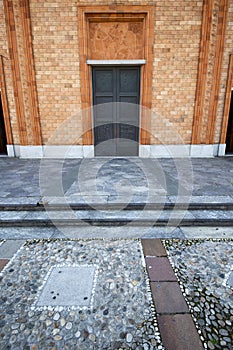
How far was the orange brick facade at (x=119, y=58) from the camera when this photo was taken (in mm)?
5941

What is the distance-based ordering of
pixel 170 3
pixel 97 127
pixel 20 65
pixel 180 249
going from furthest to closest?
pixel 97 127, pixel 20 65, pixel 170 3, pixel 180 249

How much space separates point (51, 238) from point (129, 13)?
6.31m

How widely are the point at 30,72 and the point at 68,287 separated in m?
6.19

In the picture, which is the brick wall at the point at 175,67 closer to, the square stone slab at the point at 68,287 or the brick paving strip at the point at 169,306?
the brick paving strip at the point at 169,306

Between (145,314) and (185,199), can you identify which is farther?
(185,199)

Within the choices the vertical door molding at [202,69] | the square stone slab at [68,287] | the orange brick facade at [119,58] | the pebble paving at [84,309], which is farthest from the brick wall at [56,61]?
the square stone slab at [68,287]

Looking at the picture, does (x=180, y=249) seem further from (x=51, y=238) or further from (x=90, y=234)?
(x=51, y=238)

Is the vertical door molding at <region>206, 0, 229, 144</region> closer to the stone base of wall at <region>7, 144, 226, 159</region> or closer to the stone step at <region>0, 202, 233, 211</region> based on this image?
the stone base of wall at <region>7, 144, 226, 159</region>

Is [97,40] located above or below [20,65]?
above

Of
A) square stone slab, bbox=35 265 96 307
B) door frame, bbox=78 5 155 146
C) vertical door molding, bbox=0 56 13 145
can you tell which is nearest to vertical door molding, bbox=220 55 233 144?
door frame, bbox=78 5 155 146

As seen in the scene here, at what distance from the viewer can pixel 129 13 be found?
19.6 feet

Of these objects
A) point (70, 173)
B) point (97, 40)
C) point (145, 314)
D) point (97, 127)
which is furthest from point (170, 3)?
point (145, 314)

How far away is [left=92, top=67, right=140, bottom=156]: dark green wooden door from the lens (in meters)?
6.60

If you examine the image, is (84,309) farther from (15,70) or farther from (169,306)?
(15,70)
